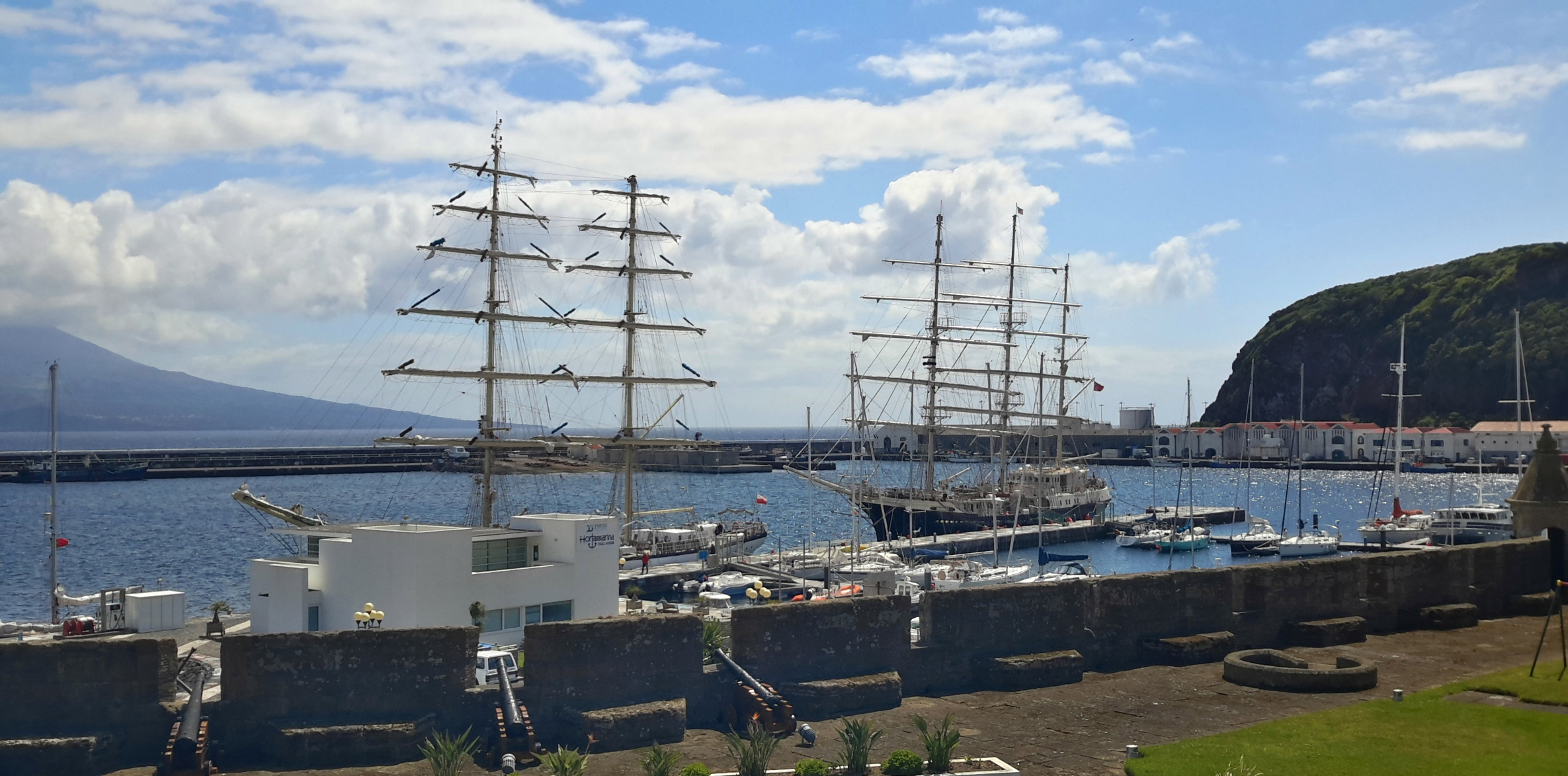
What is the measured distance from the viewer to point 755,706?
657 inches

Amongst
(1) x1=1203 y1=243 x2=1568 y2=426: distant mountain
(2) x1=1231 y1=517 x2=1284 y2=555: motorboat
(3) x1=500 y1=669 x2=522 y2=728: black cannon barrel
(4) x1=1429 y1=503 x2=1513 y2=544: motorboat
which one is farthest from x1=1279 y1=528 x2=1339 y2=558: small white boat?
(1) x1=1203 y1=243 x2=1568 y2=426: distant mountain

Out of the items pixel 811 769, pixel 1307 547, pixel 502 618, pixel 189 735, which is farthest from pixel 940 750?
pixel 1307 547

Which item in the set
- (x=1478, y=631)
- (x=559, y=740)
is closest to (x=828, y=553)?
(x=1478, y=631)

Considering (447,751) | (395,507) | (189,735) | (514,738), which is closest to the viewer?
(447,751)

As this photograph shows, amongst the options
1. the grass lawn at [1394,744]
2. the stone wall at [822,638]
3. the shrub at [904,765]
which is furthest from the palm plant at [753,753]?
the grass lawn at [1394,744]

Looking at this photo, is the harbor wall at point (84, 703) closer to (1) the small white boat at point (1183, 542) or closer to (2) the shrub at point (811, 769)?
(2) the shrub at point (811, 769)

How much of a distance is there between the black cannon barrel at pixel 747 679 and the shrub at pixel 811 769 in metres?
2.94

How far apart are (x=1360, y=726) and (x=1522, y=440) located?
532 feet

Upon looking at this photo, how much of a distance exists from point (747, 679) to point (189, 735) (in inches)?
287

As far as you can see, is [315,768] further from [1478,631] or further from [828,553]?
[828,553]

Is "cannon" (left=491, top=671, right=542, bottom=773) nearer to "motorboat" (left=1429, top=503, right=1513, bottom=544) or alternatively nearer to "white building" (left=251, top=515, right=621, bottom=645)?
"white building" (left=251, top=515, right=621, bottom=645)

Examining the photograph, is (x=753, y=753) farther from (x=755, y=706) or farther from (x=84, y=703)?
(x=84, y=703)

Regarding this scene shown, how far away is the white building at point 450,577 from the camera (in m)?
20.8

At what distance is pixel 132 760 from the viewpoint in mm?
14727
